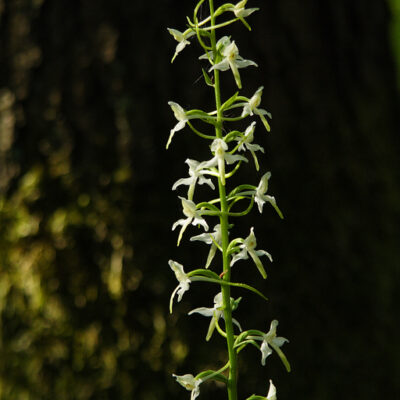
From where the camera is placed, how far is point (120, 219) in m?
1.66

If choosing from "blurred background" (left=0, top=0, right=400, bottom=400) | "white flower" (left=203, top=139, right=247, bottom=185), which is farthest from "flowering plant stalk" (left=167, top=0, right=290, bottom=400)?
"blurred background" (left=0, top=0, right=400, bottom=400)

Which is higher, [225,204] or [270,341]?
[225,204]

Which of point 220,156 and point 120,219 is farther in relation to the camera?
point 120,219

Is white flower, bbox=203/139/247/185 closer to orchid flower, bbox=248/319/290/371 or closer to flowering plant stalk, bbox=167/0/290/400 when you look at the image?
flowering plant stalk, bbox=167/0/290/400

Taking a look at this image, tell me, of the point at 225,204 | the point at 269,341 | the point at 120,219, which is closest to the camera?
the point at 225,204

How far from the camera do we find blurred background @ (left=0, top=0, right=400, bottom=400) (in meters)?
1.63

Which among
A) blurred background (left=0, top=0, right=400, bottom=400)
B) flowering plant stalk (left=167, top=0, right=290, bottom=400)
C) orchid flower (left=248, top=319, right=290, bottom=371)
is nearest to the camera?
flowering plant stalk (left=167, top=0, right=290, bottom=400)

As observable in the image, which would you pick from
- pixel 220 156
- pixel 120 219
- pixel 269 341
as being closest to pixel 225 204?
pixel 220 156

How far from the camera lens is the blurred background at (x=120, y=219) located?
1.63 m

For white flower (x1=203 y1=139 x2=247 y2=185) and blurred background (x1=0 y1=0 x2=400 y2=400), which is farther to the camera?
blurred background (x1=0 y1=0 x2=400 y2=400)

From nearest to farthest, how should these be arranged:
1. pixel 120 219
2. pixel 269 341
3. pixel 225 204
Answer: pixel 225 204, pixel 269 341, pixel 120 219

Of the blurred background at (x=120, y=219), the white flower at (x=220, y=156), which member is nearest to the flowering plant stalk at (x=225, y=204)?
the white flower at (x=220, y=156)

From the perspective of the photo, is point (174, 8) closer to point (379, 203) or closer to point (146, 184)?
point (146, 184)

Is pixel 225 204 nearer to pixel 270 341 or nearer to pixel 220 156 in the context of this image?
pixel 220 156
